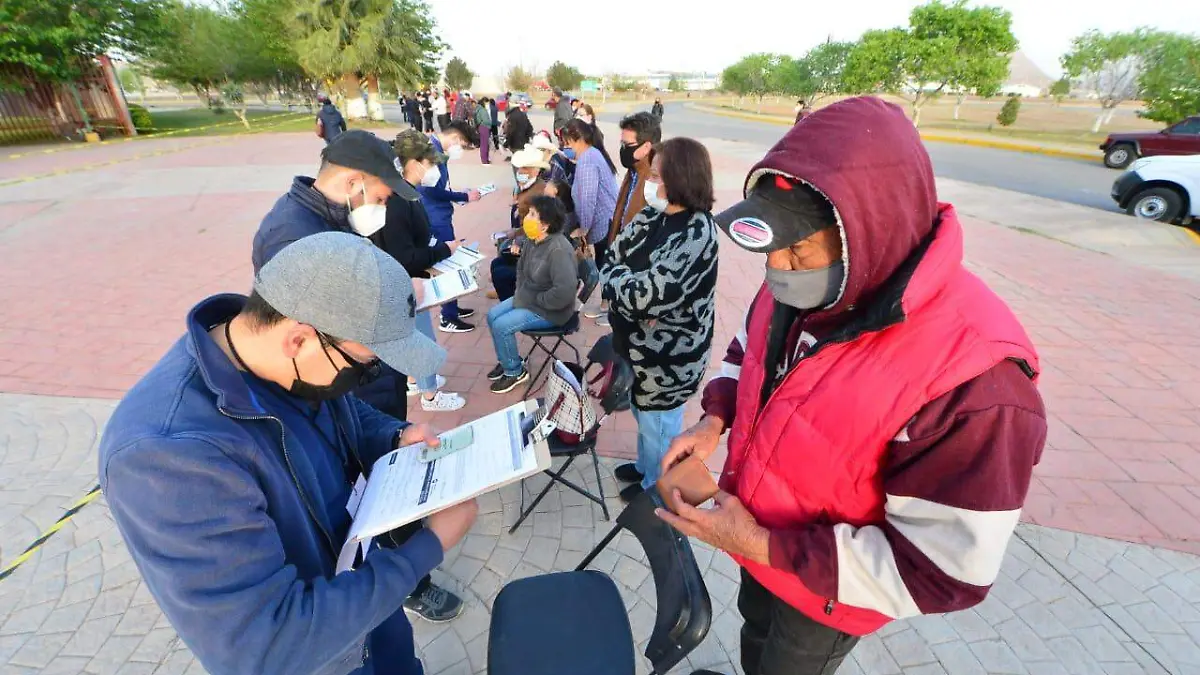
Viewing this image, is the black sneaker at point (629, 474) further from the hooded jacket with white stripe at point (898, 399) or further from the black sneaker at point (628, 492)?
the hooded jacket with white stripe at point (898, 399)

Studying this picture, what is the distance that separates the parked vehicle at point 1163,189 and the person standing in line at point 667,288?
11447 millimetres

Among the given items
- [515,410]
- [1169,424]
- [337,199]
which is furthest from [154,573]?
[1169,424]

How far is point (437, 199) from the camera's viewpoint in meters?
5.07

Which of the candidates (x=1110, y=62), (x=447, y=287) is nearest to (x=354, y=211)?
(x=447, y=287)

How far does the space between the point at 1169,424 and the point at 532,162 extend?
609 cm

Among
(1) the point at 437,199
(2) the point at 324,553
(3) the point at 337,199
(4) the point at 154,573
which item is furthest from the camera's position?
(1) the point at 437,199

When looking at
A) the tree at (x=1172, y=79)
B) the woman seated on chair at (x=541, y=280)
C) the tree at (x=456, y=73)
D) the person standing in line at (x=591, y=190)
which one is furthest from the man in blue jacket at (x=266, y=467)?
the tree at (x=456, y=73)

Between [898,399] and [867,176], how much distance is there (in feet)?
1.58

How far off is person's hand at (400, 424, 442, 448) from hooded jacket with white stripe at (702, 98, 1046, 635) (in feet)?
3.78

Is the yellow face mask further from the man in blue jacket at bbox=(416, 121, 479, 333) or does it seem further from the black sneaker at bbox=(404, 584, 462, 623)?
the black sneaker at bbox=(404, 584, 462, 623)

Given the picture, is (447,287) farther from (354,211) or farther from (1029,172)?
(1029,172)

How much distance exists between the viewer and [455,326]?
5336mm

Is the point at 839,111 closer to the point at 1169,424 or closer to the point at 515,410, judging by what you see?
the point at 515,410

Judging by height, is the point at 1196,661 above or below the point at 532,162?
below
